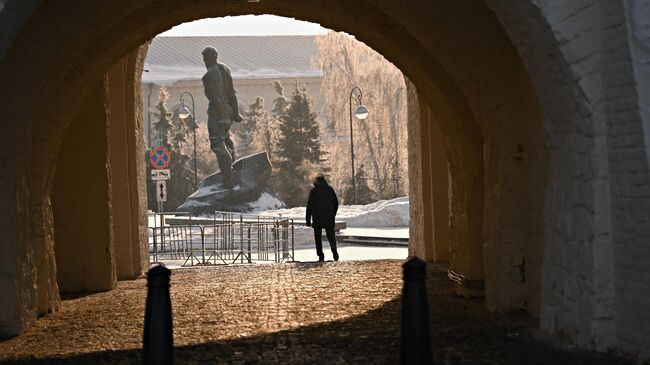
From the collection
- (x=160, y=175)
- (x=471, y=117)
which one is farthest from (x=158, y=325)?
(x=160, y=175)

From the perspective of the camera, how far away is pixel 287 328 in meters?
9.06

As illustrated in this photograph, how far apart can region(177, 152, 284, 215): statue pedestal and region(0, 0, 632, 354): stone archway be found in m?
30.1

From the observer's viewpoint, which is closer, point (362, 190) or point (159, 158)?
point (159, 158)

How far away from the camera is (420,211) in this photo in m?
16.5

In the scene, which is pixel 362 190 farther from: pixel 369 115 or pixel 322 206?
pixel 322 206

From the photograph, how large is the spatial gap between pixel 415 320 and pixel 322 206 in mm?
13164

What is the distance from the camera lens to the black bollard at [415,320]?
18.3 ft

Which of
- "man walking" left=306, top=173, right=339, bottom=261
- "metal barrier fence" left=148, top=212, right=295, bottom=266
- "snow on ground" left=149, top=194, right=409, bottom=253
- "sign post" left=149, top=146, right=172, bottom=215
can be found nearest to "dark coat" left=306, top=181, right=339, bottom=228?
"man walking" left=306, top=173, right=339, bottom=261

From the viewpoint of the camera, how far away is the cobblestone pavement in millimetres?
7496

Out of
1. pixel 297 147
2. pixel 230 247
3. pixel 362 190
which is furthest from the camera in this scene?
pixel 297 147

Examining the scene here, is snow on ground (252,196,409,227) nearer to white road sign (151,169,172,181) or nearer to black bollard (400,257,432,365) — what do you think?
white road sign (151,169,172,181)

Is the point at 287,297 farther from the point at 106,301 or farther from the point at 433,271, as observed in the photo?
the point at 433,271

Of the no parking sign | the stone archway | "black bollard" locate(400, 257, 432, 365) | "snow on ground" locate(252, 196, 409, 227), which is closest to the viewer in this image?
"black bollard" locate(400, 257, 432, 365)

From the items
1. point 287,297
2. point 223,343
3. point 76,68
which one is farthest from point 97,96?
point 223,343
